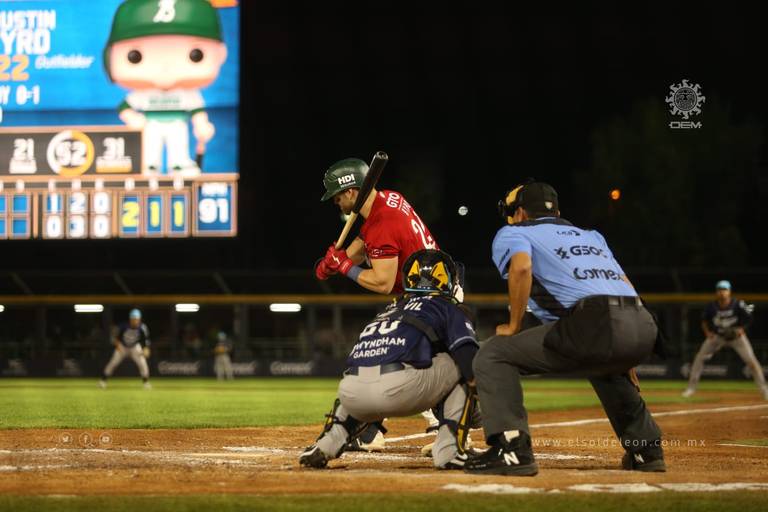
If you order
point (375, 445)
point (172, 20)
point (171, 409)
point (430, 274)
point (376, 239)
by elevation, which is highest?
point (172, 20)

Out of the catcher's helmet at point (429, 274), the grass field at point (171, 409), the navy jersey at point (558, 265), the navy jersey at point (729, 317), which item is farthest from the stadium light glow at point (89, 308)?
the navy jersey at point (558, 265)

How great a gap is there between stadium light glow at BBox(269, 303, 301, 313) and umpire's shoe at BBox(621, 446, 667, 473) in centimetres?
2849

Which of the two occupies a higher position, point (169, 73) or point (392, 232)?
point (169, 73)

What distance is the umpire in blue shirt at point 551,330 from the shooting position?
227 inches

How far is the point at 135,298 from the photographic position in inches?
1294

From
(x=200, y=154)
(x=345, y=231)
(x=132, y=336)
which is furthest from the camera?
(x=200, y=154)

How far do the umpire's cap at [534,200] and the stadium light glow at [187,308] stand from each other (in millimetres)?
29024

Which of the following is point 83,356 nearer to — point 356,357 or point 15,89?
point 15,89

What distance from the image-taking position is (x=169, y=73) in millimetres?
26000

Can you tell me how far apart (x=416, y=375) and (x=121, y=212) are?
21010 mm

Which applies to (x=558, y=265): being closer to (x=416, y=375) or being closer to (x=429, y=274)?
(x=429, y=274)

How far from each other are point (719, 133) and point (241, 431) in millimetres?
38665

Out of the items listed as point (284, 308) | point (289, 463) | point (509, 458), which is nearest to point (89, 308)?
point (284, 308)

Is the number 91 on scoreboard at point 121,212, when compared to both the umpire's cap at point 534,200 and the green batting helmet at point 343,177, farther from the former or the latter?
the umpire's cap at point 534,200
